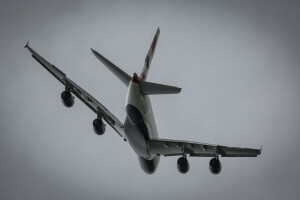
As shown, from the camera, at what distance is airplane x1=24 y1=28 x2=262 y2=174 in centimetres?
4378

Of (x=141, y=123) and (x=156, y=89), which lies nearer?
(x=156, y=89)

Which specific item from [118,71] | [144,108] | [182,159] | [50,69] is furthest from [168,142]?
[50,69]

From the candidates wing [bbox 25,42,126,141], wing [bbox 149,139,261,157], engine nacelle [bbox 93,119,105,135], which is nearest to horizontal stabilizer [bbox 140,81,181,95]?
engine nacelle [bbox 93,119,105,135]

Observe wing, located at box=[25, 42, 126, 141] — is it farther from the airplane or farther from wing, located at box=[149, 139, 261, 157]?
wing, located at box=[149, 139, 261, 157]

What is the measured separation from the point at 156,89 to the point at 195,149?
10945 millimetres

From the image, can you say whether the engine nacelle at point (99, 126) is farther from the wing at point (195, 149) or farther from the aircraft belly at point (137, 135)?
the wing at point (195, 149)

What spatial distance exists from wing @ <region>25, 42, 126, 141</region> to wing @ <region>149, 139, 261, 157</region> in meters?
4.88

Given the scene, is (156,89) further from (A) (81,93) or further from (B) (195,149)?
(B) (195,149)

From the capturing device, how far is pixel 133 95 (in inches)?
1711

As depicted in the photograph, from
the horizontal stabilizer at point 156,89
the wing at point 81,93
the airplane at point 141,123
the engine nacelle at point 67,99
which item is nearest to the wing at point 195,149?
the airplane at point 141,123

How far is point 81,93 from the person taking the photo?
161ft

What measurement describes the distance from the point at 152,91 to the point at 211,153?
11998mm

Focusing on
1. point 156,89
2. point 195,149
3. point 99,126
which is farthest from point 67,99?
point 195,149

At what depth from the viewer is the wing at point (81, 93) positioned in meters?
47.8
